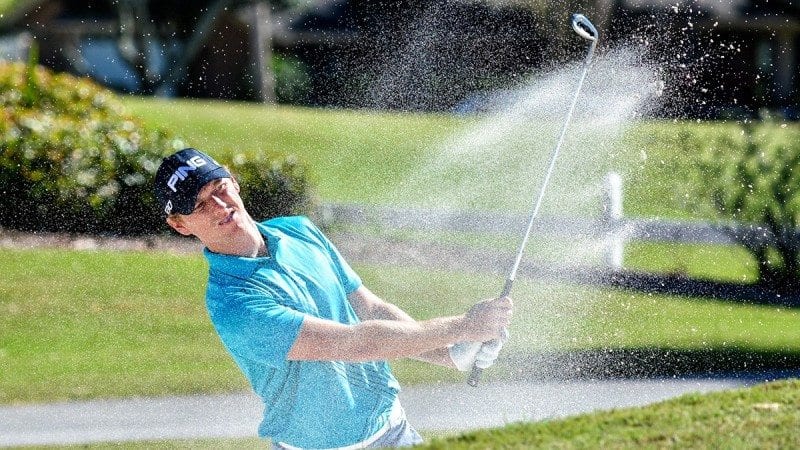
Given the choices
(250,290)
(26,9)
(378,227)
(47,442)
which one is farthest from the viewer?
(26,9)

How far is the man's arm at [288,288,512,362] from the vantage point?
4.00m

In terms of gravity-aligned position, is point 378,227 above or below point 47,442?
below

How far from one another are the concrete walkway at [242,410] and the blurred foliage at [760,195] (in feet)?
12.1

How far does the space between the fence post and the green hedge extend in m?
2.82

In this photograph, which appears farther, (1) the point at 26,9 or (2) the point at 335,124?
(1) the point at 26,9

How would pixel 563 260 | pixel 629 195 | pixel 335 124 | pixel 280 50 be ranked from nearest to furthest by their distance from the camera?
1. pixel 563 260
2. pixel 629 195
3. pixel 335 124
4. pixel 280 50

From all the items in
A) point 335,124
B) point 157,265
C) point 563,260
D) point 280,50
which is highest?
point 157,265

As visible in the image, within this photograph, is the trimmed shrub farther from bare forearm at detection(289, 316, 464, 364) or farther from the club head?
bare forearm at detection(289, 316, 464, 364)

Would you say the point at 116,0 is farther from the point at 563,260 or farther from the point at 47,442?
the point at 47,442

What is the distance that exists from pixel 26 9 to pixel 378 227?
26180mm

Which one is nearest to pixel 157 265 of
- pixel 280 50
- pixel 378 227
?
pixel 378 227

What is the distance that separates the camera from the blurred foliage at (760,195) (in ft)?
38.0

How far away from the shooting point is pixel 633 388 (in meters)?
8.14

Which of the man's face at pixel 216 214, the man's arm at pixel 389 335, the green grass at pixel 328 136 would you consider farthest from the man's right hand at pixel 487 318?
the green grass at pixel 328 136
